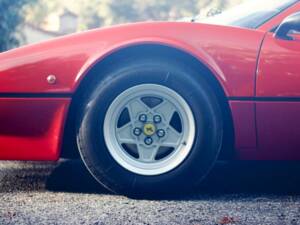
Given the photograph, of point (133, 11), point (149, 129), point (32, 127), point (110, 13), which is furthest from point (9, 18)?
point (133, 11)

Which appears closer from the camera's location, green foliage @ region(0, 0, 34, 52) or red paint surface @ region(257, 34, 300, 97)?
red paint surface @ region(257, 34, 300, 97)

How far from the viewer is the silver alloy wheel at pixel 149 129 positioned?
116 inches

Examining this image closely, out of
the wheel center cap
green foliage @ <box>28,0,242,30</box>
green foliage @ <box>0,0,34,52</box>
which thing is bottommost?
green foliage @ <box>28,0,242,30</box>

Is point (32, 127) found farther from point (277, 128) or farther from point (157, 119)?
point (277, 128)

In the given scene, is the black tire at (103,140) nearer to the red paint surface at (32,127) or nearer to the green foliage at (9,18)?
the red paint surface at (32,127)

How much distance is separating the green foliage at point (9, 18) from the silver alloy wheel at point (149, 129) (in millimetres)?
15603

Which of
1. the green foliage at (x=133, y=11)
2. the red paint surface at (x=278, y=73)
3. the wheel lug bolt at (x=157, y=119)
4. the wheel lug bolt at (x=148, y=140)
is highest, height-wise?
the red paint surface at (x=278, y=73)

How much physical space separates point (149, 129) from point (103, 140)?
0.85 feet

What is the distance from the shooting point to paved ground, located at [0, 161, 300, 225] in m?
2.58

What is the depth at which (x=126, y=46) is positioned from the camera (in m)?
2.93

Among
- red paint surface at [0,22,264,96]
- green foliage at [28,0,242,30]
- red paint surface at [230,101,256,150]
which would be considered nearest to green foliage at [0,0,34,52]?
red paint surface at [0,22,264,96]

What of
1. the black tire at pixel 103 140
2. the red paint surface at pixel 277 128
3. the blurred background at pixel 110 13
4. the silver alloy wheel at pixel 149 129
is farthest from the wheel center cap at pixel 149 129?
the blurred background at pixel 110 13

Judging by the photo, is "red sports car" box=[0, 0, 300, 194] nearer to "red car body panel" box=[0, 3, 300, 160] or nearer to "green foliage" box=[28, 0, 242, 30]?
"red car body panel" box=[0, 3, 300, 160]

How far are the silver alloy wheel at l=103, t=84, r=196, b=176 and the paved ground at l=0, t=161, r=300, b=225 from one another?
205mm
